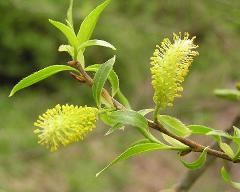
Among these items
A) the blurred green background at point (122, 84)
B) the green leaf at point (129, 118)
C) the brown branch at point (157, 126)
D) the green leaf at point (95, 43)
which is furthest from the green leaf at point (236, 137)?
the blurred green background at point (122, 84)

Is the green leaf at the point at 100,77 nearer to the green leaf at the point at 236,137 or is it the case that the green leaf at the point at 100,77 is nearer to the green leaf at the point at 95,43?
the green leaf at the point at 95,43

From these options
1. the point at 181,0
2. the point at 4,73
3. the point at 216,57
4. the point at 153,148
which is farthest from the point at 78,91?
the point at 153,148

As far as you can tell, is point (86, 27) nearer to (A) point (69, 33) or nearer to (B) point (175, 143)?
(A) point (69, 33)

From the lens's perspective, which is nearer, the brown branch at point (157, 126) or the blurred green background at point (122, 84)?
the brown branch at point (157, 126)

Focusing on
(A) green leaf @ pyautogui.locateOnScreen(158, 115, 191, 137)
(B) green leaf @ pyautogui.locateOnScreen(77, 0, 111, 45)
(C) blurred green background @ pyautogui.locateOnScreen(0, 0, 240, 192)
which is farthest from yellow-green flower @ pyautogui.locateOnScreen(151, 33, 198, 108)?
(C) blurred green background @ pyautogui.locateOnScreen(0, 0, 240, 192)

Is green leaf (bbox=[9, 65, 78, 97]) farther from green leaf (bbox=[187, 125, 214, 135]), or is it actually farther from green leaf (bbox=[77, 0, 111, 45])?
green leaf (bbox=[187, 125, 214, 135])

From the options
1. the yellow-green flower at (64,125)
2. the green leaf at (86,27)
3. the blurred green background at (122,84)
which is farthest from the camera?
the blurred green background at (122,84)
